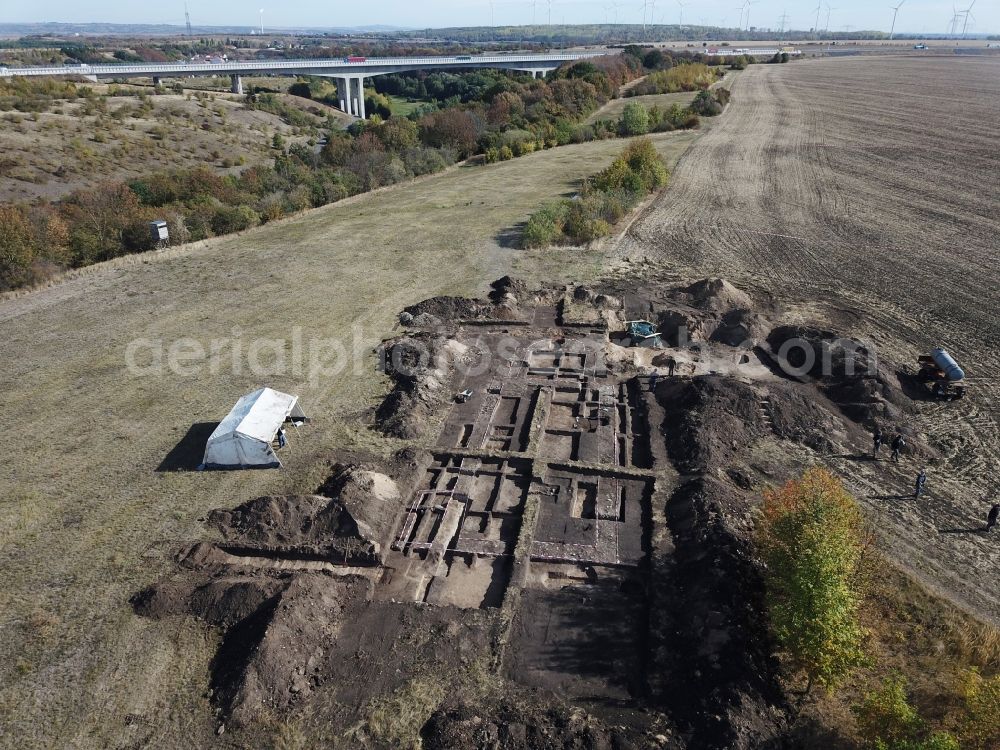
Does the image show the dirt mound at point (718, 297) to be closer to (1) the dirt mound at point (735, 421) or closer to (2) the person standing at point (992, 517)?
(1) the dirt mound at point (735, 421)

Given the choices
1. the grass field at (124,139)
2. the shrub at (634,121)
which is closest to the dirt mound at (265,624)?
the grass field at (124,139)

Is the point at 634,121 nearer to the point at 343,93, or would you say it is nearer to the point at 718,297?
the point at 718,297

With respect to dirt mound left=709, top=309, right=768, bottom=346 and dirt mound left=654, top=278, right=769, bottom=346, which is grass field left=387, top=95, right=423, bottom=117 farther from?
dirt mound left=709, top=309, right=768, bottom=346

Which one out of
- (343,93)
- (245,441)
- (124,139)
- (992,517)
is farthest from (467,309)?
(343,93)

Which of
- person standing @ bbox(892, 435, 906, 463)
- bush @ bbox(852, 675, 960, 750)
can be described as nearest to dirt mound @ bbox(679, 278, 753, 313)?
person standing @ bbox(892, 435, 906, 463)

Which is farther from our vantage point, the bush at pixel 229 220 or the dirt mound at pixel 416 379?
the bush at pixel 229 220

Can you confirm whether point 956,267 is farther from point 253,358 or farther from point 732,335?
point 253,358
